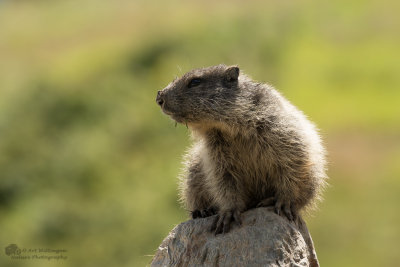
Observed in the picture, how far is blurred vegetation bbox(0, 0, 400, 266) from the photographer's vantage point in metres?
20.1

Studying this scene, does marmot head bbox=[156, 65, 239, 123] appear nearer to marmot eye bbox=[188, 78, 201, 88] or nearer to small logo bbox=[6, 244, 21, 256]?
marmot eye bbox=[188, 78, 201, 88]

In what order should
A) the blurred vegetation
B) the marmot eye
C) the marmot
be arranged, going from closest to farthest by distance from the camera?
the marmot → the marmot eye → the blurred vegetation

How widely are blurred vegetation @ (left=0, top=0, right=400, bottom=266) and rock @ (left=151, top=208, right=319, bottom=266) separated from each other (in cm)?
1067

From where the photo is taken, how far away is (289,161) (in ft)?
28.0

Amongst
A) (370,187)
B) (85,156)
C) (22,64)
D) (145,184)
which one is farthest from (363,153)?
(22,64)

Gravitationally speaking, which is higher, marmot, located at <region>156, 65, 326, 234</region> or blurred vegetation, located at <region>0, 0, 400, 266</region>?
blurred vegetation, located at <region>0, 0, 400, 266</region>

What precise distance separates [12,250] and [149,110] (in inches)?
292

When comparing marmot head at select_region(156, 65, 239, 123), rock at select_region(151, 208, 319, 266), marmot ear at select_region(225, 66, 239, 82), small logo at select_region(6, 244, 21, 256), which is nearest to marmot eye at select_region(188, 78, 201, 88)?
marmot head at select_region(156, 65, 239, 123)

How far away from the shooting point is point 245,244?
774cm

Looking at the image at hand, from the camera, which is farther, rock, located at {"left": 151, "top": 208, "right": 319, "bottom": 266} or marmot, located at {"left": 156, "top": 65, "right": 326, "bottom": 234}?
marmot, located at {"left": 156, "top": 65, "right": 326, "bottom": 234}

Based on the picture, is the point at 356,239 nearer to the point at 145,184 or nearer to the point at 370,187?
the point at 370,187

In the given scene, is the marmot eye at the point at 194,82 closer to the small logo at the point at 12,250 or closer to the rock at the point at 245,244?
the rock at the point at 245,244

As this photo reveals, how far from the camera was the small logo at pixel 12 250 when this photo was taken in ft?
60.2
